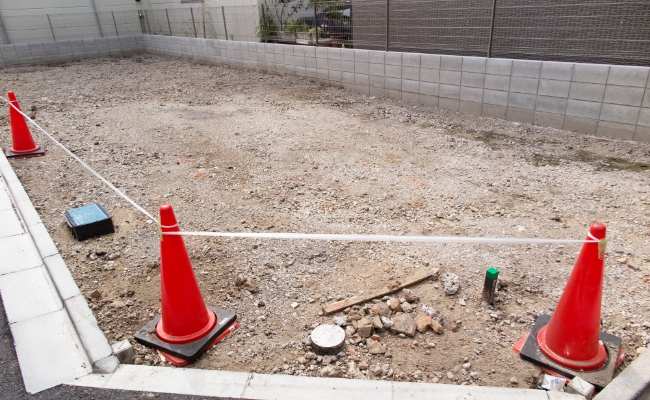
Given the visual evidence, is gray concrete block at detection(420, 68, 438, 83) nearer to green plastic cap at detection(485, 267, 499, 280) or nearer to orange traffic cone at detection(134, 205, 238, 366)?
green plastic cap at detection(485, 267, 499, 280)

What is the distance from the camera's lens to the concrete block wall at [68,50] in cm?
1431

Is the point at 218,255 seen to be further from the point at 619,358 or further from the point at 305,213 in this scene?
the point at 619,358

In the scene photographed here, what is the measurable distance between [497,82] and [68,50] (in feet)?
50.0

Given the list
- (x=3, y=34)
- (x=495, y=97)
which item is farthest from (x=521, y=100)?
(x=3, y=34)

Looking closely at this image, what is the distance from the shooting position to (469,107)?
22.7 ft

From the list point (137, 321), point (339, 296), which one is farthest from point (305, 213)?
point (137, 321)

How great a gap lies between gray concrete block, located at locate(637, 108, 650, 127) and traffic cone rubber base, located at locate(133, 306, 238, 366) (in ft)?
18.3

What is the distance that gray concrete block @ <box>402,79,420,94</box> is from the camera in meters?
7.56

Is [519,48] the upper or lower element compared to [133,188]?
upper

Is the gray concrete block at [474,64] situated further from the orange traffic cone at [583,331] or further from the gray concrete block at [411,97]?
the orange traffic cone at [583,331]

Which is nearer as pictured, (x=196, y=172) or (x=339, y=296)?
(x=339, y=296)

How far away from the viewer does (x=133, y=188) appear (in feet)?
15.5

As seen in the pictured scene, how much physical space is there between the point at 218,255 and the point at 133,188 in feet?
6.29

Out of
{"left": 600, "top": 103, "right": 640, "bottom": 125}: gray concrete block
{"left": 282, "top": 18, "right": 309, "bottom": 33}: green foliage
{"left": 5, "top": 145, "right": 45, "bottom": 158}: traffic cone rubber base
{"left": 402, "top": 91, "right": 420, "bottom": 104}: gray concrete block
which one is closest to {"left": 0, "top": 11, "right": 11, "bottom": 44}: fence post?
{"left": 282, "top": 18, "right": 309, "bottom": 33}: green foliage
